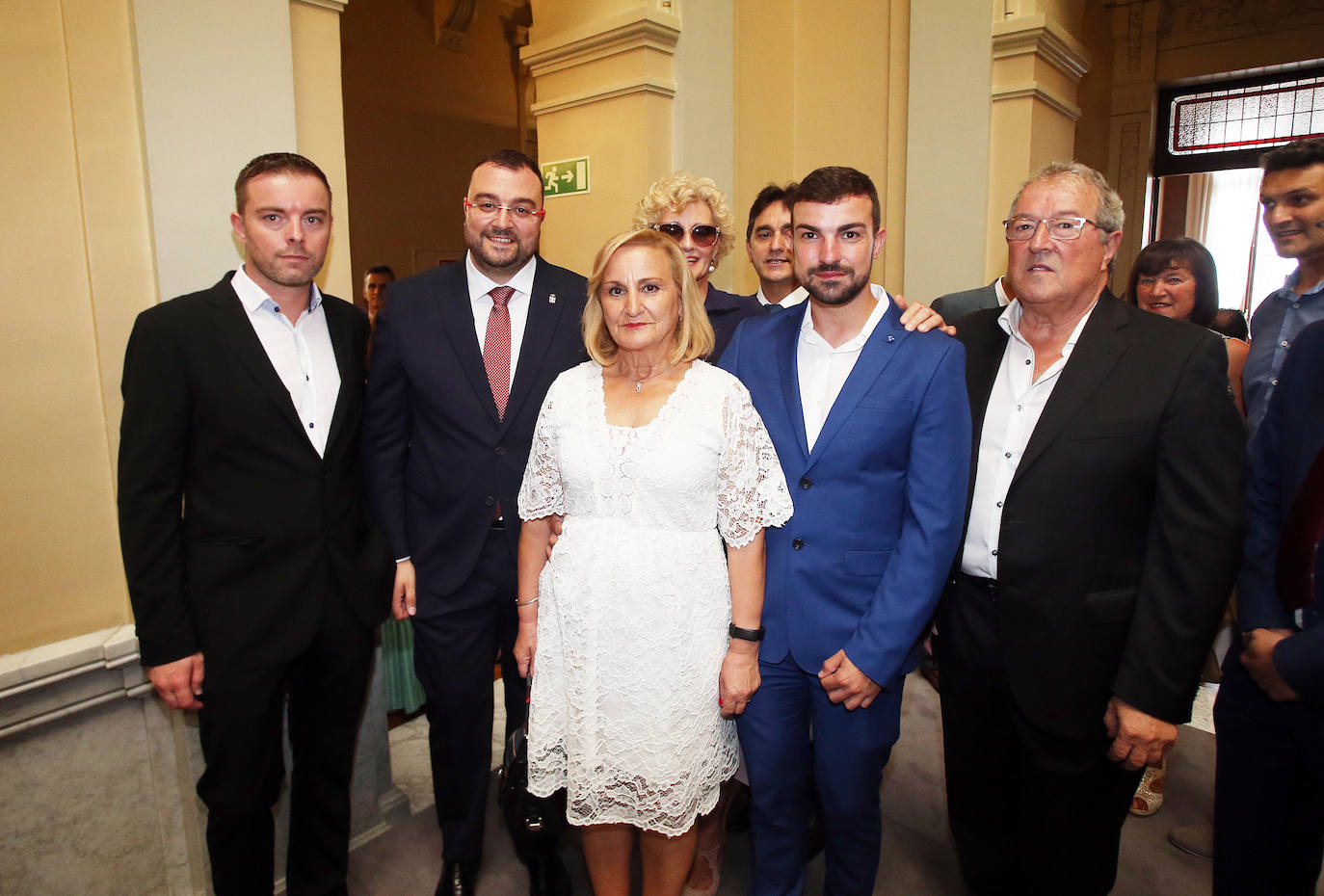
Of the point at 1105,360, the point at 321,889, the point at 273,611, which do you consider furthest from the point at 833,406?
the point at 321,889

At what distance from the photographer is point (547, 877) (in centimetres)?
251

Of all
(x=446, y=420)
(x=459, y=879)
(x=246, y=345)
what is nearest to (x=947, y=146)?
(x=446, y=420)

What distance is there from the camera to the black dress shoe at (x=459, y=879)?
2486 millimetres

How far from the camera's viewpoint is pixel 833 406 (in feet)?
6.24

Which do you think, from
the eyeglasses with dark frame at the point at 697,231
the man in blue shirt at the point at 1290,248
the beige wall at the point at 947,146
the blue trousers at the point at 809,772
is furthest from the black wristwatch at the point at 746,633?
the beige wall at the point at 947,146

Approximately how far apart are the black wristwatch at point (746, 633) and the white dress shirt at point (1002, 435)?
1.84 ft

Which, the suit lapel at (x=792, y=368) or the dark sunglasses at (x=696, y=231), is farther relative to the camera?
the dark sunglasses at (x=696, y=231)

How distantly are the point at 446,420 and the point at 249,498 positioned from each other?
0.53m

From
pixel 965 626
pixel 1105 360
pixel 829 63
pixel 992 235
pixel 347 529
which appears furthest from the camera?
pixel 829 63

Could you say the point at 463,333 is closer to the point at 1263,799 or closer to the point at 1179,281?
the point at 1263,799

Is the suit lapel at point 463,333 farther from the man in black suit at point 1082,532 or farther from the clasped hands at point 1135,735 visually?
the clasped hands at point 1135,735

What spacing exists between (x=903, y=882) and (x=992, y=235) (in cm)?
317

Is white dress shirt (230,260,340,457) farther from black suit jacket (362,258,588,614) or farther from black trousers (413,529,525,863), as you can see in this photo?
black trousers (413,529,525,863)

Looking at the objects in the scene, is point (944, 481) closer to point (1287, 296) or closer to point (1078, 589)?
point (1078, 589)
